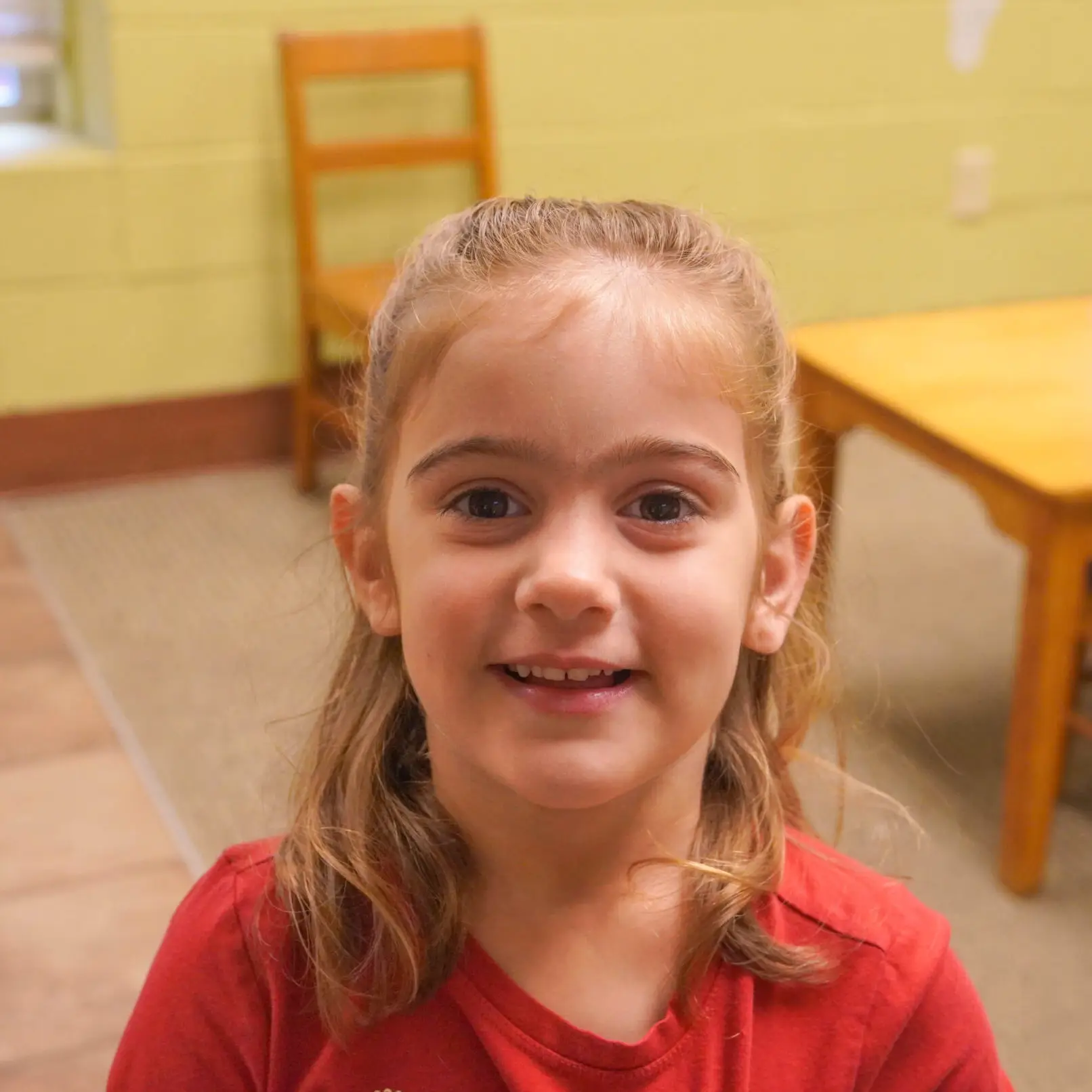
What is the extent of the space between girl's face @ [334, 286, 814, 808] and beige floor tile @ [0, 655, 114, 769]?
1.56m

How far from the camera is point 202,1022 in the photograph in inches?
35.7

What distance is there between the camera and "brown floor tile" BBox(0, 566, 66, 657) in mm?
2566

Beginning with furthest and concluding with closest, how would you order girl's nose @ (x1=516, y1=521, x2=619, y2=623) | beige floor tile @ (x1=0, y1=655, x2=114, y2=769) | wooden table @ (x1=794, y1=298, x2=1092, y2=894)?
beige floor tile @ (x1=0, y1=655, x2=114, y2=769) → wooden table @ (x1=794, y1=298, x2=1092, y2=894) → girl's nose @ (x1=516, y1=521, x2=619, y2=623)

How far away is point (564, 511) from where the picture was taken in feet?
2.71

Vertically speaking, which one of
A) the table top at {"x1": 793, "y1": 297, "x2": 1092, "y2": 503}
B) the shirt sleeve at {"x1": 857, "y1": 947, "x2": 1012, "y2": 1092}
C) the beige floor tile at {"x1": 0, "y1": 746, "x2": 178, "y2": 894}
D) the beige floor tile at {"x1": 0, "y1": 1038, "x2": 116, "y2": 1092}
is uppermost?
the table top at {"x1": 793, "y1": 297, "x2": 1092, "y2": 503}

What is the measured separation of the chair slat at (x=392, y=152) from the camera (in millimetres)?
3082

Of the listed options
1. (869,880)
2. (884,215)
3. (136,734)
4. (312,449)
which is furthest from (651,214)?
(884,215)

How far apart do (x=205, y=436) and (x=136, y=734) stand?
44.8 inches

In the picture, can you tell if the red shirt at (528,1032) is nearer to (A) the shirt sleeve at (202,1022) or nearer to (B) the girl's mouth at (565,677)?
(A) the shirt sleeve at (202,1022)

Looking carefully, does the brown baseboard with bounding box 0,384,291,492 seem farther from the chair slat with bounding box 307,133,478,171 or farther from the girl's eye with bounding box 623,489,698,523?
the girl's eye with bounding box 623,489,698,523

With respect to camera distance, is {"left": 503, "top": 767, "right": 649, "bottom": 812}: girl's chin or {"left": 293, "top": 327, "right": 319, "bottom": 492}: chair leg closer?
{"left": 503, "top": 767, "right": 649, "bottom": 812}: girl's chin

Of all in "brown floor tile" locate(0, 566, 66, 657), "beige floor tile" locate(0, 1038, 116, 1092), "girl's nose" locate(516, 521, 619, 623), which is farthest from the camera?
"brown floor tile" locate(0, 566, 66, 657)

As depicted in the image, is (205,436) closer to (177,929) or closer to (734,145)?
(734,145)

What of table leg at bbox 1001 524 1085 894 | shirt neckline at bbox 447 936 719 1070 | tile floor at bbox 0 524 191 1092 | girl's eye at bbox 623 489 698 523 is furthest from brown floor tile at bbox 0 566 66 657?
girl's eye at bbox 623 489 698 523
